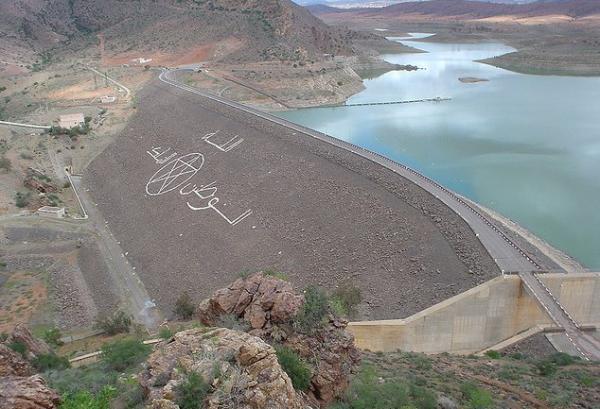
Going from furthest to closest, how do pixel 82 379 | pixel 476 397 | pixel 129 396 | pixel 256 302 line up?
pixel 476 397 < pixel 82 379 < pixel 256 302 < pixel 129 396

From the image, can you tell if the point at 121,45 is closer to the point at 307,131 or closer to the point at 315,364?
the point at 307,131

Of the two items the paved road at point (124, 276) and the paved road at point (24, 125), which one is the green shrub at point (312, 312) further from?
the paved road at point (24, 125)

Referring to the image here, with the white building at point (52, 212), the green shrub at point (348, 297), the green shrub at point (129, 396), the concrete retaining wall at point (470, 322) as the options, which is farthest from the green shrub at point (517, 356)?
the white building at point (52, 212)

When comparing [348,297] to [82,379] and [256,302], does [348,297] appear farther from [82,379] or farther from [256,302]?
[82,379]

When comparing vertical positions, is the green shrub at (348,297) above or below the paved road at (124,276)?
above

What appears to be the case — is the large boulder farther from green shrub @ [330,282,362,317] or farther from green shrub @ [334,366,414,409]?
green shrub @ [330,282,362,317]

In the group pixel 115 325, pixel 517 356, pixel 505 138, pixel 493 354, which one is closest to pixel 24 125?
pixel 115 325

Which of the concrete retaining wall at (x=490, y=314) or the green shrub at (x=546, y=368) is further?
the concrete retaining wall at (x=490, y=314)
